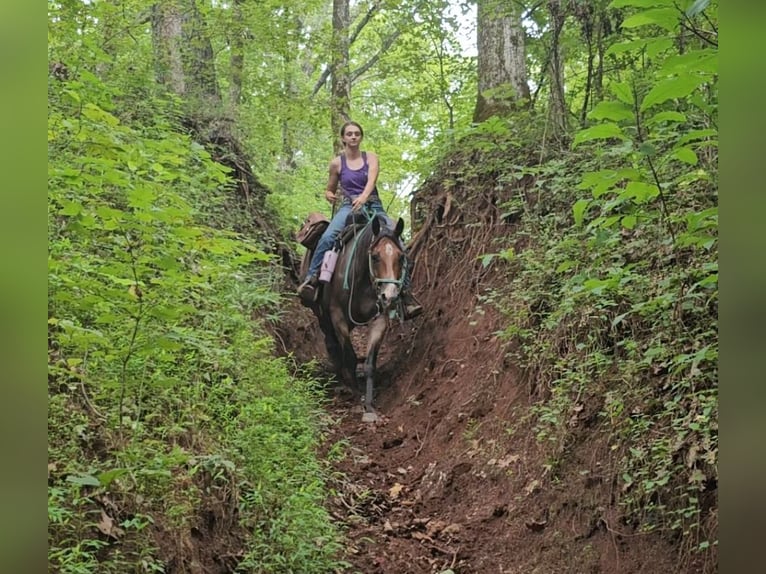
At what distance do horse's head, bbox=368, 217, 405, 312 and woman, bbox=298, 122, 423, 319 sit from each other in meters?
0.73

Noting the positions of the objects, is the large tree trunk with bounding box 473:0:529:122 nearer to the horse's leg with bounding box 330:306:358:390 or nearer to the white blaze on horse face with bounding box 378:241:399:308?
the white blaze on horse face with bounding box 378:241:399:308

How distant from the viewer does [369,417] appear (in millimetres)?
6316

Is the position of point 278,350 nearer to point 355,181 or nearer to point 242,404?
point 355,181

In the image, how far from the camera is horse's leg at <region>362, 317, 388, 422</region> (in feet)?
21.0

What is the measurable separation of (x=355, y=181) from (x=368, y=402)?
9.23ft

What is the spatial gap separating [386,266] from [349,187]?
1.54 m

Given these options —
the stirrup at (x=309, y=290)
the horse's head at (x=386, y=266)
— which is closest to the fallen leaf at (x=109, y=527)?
the horse's head at (x=386, y=266)

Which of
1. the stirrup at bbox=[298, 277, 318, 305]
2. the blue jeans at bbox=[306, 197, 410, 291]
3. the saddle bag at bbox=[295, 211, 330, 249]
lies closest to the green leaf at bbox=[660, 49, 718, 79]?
the blue jeans at bbox=[306, 197, 410, 291]

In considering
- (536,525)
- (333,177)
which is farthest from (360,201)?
(536,525)

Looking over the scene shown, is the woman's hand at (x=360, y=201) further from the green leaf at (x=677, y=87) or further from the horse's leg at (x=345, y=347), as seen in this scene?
the green leaf at (x=677, y=87)

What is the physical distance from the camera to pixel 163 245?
388 cm

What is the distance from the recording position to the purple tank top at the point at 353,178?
7.54 m

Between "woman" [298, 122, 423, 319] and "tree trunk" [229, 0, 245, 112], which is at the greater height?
"tree trunk" [229, 0, 245, 112]
